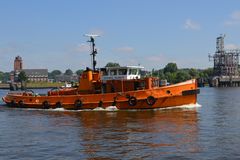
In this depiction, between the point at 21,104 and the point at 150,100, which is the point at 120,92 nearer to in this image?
the point at 150,100

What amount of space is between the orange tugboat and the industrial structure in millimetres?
118448

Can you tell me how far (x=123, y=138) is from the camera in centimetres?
2109

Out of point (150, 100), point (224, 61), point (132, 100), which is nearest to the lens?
point (150, 100)

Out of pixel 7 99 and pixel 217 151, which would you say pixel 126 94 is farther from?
pixel 217 151

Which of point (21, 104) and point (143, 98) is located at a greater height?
point (143, 98)

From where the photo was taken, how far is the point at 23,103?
43.2 m

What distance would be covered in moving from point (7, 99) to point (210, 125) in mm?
26919

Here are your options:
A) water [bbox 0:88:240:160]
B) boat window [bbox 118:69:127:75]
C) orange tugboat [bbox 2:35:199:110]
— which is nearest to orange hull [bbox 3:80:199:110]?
orange tugboat [bbox 2:35:199:110]

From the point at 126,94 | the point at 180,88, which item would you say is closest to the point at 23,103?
the point at 126,94

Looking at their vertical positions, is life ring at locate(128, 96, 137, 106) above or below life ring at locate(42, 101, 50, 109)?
above

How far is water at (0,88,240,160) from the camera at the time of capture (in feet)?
56.9

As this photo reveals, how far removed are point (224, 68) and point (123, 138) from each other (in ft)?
472

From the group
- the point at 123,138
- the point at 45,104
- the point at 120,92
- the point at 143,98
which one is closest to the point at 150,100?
the point at 143,98

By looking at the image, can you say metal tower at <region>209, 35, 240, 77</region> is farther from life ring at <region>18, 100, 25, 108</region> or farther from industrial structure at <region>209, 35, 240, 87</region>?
life ring at <region>18, 100, 25, 108</region>
